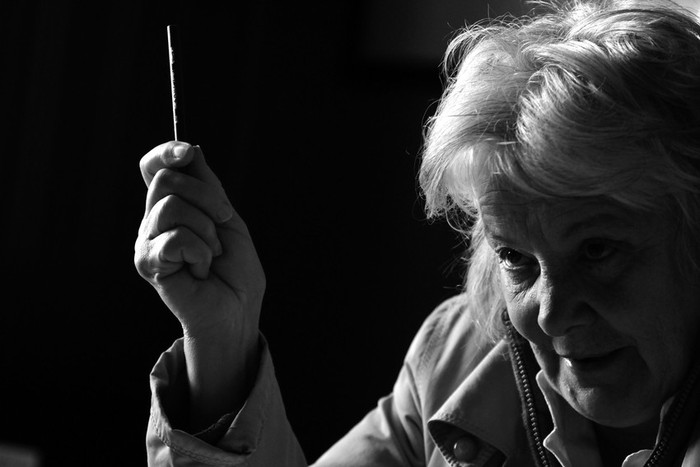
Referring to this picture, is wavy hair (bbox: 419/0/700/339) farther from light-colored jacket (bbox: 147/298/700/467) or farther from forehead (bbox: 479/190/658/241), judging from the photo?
light-colored jacket (bbox: 147/298/700/467)

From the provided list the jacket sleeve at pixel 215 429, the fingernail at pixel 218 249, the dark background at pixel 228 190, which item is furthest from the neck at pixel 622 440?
the dark background at pixel 228 190

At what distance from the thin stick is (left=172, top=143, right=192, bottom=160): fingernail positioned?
6 cm

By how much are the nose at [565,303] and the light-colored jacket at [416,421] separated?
225 mm

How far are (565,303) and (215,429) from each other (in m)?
0.50

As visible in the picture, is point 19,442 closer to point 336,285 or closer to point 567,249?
point 336,285

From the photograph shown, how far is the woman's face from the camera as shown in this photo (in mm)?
1283

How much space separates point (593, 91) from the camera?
1244 millimetres

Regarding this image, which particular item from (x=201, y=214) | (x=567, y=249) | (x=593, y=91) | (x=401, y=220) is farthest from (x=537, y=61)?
(x=401, y=220)

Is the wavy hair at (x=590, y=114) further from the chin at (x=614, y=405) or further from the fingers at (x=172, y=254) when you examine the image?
the fingers at (x=172, y=254)

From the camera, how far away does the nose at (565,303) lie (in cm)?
130

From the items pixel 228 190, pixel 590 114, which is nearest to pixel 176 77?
pixel 590 114

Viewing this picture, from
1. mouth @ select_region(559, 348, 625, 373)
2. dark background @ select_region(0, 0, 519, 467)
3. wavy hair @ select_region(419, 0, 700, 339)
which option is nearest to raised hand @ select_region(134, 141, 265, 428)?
wavy hair @ select_region(419, 0, 700, 339)

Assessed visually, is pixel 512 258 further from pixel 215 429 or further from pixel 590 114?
pixel 215 429

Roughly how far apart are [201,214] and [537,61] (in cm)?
48
